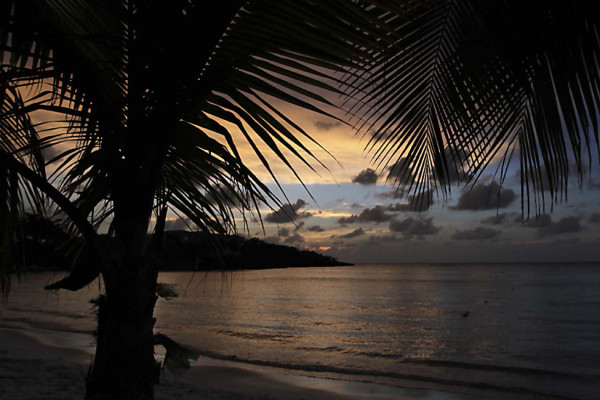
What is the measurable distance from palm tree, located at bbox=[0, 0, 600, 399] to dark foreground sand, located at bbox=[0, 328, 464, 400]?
424 cm

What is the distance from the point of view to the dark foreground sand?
18.2 feet

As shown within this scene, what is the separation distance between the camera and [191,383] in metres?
6.59

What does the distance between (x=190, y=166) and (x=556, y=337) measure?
1462 centimetres

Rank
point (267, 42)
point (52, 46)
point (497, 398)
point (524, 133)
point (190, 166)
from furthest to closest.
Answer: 1. point (497, 398)
2. point (190, 166)
3. point (524, 133)
4. point (52, 46)
5. point (267, 42)

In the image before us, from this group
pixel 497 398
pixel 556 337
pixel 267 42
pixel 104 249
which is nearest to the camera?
pixel 267 42

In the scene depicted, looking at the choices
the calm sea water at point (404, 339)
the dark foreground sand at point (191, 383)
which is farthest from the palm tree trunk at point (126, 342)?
the dark foreground sand at point (191, 383)

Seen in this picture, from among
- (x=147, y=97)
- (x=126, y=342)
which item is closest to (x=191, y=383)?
(x=126, y=342)

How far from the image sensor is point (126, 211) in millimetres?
1593

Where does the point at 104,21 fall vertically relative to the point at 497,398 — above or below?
above

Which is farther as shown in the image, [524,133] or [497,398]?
[497,398]

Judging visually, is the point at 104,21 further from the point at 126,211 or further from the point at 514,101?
the point at 514,101

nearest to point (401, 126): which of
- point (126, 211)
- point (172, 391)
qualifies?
point (126, 211)

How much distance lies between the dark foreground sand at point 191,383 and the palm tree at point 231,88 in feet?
13.9

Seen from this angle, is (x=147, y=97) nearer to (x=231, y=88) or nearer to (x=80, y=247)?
(x=231, y=88)
